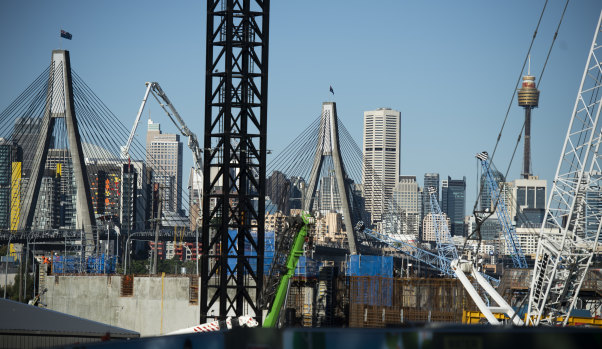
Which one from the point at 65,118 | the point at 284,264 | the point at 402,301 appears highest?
the point at 65,118

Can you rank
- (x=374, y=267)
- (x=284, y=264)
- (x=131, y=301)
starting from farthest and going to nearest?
(x=374, y=267) → (x=131, y=301) → (x=284, y=264)

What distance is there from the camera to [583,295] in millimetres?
62594

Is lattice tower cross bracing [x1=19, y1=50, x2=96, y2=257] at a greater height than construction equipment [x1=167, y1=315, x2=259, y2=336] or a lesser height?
greater

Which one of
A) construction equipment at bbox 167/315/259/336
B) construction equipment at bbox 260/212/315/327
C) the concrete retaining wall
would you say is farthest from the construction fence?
construction equipment at bbox 167/315/259/336

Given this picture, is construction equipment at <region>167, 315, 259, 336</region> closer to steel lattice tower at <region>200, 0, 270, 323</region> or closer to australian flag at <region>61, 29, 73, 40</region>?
steel lattice tower at <region>200, 0, 270, 323</region>

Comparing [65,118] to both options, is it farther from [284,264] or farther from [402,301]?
[284,264]

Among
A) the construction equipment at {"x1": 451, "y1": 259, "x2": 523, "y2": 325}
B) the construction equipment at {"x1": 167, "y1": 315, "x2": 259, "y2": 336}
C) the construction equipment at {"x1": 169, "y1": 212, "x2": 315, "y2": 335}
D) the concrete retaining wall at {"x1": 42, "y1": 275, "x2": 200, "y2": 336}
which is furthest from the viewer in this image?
the concrete retaining wall at {"x1": 42, "y1": 275, "x2": 200, "y2": 336}

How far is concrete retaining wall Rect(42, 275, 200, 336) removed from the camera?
4847 cm

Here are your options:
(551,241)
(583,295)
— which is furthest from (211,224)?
(583,295)

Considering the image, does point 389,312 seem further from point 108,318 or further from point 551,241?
point 108,318

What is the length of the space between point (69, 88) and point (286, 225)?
5466 centimetres

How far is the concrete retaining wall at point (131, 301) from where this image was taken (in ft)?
159

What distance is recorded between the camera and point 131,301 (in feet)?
168

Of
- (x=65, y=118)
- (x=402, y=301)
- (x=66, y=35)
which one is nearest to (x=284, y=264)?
(x=402, y=301)
